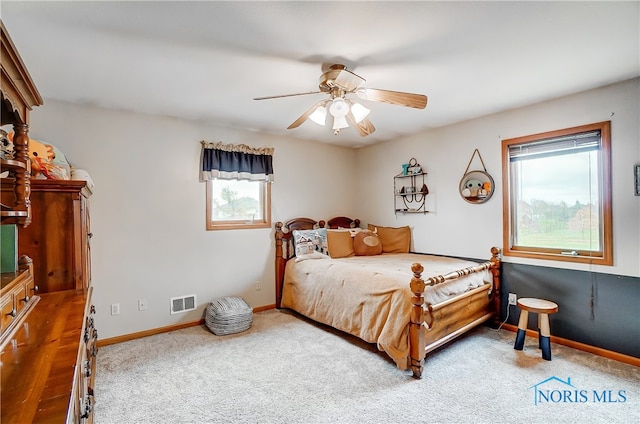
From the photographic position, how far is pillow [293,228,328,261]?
156 inches

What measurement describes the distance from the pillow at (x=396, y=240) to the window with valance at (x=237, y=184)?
1.65m

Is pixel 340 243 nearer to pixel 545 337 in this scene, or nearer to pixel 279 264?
pixel 279 264

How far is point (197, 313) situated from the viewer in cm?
356

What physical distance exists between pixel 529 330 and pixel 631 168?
1742 millimetres

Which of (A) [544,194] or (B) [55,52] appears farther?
(A) [544,194]

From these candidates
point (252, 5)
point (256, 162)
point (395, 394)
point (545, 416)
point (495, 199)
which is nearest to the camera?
point (252, 5)

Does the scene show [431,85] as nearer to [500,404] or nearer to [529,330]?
[500,404]

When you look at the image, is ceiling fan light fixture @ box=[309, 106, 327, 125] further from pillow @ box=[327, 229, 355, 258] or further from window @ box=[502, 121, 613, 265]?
window @ box=[502, 121, 613, 265]

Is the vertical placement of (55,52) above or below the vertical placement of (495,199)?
above

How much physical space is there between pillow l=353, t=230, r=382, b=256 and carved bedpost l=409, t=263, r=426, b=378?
1668 millimetres

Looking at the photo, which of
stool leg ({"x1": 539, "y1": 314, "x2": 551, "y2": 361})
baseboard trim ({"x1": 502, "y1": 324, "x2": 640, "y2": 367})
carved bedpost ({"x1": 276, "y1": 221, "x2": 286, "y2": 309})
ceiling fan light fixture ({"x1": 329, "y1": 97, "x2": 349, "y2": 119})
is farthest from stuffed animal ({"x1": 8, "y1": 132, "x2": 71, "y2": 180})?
baseboard trim ({"x1": 502, "y1": 324, "x2": 640, "y2": 367})

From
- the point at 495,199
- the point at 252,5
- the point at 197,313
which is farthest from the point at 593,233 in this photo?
the point at 197,313

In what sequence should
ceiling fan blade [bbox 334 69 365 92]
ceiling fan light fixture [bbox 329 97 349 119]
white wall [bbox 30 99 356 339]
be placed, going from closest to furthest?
ceiling fan blade [bbox 334 69 365 92], ceiling fan light fixture [bbox 329 97 349 119], white wall [bbox 30 99 356 339]

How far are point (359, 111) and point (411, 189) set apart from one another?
6.78 ft
